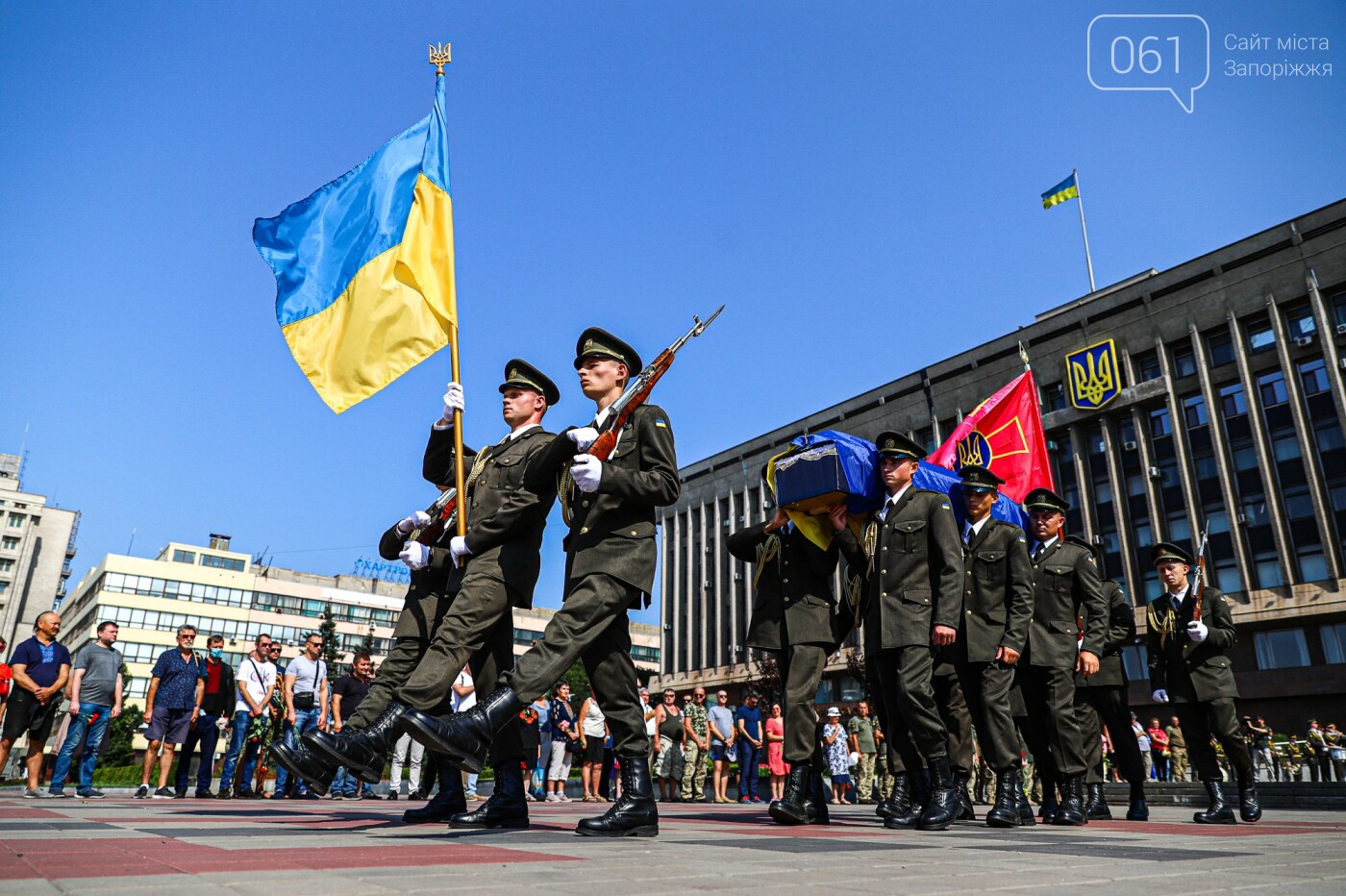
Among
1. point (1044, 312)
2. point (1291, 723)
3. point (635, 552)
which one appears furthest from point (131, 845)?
point (1044, 312)

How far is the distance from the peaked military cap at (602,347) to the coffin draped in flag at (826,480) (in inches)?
70.1

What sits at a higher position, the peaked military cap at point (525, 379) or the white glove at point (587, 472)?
the peaked military cap at point (525, 379)

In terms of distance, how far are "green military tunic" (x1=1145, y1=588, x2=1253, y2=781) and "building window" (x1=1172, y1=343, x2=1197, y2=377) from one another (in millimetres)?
39617

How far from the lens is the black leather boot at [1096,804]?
7941 mm

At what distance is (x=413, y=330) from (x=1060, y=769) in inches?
241

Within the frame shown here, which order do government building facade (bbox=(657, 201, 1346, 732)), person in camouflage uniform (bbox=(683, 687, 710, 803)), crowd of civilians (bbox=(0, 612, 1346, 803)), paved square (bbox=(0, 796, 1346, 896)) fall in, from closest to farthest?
paved square (bbox=(0, 796, 1346, 896)), crowd of civilians (bbox=(0, 612, 1346, 803)), person in camouflage uniform (bbox=(683, 687, 710, 803)), government building facade (bbox=(657, 201, 1346, 732))

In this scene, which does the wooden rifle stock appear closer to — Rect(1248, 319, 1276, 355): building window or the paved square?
the paved square

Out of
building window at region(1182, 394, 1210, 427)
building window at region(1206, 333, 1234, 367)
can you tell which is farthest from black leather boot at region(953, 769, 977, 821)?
building window at region(1206, 333, 1234, 367)

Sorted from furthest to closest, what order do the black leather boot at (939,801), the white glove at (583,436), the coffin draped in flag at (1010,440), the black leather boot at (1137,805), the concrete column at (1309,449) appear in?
the concrete column at (1309,449) < the coffin draped in flag at (1010,440) < the black leather boot at (1137,805) < the black leather boot at (939,801) < the white glove at (583,436)

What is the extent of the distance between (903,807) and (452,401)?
4060mm

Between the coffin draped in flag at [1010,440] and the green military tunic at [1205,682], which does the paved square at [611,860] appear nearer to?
the green military tunic at [1205,682]

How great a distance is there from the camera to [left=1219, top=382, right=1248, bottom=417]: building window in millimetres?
40438

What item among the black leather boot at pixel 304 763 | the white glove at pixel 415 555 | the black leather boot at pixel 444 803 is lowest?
the black leather boot at pixel 444 803

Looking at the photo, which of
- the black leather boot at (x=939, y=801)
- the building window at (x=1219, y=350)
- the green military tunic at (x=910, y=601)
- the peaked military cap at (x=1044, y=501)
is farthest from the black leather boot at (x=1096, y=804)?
the building window at (x=1219, y=350)
